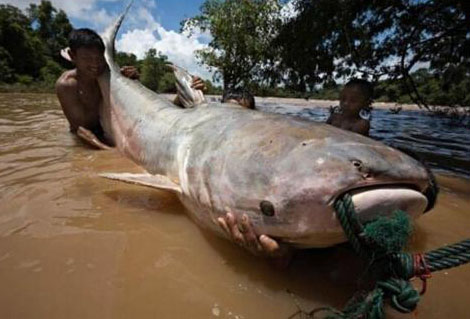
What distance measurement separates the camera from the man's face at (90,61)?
3.95 meters

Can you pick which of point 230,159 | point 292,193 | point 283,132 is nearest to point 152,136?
point 230,159

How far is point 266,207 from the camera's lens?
58.0 inches

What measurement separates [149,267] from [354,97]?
9.29ft

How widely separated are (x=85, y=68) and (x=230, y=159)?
9.51 feet

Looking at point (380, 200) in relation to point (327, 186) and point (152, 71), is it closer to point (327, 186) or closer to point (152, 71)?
point (327, 186)

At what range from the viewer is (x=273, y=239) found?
60.0 inches

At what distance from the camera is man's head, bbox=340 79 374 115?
12.4 ft

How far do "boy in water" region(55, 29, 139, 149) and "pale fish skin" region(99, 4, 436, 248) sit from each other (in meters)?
1.93

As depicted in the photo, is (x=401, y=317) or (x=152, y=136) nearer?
(x=401, y=317)

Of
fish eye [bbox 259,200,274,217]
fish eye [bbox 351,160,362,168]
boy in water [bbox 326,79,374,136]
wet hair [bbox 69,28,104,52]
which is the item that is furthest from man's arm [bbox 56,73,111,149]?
fish eye [bbox 351,160,362,168]

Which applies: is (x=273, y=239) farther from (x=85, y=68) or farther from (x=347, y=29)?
(x=347, y=29)

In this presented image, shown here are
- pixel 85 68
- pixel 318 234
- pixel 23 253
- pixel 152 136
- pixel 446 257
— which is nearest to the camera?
pixel 446 257

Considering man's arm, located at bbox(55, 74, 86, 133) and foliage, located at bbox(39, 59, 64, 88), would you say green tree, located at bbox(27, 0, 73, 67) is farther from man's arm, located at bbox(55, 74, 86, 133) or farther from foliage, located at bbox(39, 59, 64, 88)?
man's arm, located at bbox(55, 74, 86, 133)

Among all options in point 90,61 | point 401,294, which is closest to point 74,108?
point 90,61
